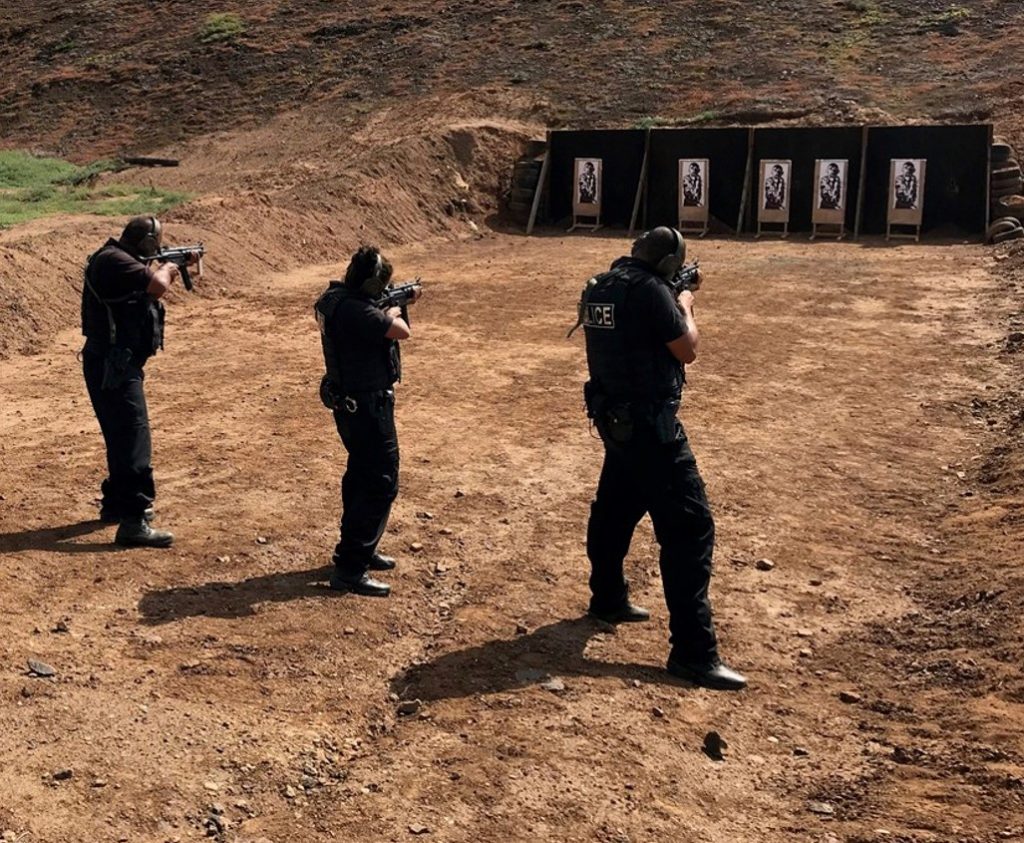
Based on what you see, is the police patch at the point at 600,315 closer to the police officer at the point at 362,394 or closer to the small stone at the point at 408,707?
the police officer at the point at 362,394

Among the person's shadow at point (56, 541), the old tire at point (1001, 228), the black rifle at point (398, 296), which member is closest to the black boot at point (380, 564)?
the black rifle at point (398, 296)

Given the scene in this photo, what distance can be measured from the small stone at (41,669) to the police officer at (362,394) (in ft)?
5.17

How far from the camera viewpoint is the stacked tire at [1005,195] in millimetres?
20375

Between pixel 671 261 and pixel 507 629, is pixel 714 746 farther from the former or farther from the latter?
pixel 671 261

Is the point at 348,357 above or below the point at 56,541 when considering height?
above

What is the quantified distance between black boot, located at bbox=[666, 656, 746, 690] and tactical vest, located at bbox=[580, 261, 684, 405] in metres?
1.28

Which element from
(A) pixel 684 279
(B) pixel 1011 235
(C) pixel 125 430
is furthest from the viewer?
(B) pixel 1011 235

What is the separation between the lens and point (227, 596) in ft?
→ 20.0

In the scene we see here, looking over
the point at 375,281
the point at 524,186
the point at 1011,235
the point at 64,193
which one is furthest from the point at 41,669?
the point at 524,186

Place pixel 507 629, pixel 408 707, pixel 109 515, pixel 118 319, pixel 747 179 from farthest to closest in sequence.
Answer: pixel 747 179, pixel 109 515, pixel 118 319, pixel 507 629, pixel 408 707

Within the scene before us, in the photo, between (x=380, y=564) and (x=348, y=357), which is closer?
(x=348, y=357)

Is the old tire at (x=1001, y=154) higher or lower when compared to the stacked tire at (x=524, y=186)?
higher

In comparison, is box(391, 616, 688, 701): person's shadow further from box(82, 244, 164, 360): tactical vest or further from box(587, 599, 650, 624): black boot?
box(82, 244, 164, 360): tactical vest

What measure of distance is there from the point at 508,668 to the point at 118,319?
10.9 ft
